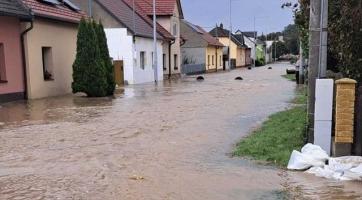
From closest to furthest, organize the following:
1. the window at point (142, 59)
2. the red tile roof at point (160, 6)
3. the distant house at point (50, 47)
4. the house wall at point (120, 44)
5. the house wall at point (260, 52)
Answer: the distant house at point (50, 47) → the house wall at point (120, 44) → the window at point (142, 59) → the red tile roof at point (160, 6) → the house wall at point (260, 52)

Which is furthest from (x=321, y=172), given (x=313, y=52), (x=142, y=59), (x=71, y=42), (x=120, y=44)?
(x=142, y=59)

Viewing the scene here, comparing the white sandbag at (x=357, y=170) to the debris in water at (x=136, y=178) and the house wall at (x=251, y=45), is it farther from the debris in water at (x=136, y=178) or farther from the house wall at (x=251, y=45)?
the house wall at (x=251, y=45)

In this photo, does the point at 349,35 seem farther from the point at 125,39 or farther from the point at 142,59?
the point at 142,59

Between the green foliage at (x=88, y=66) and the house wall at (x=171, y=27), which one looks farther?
the house wall at (x=171, y=27)

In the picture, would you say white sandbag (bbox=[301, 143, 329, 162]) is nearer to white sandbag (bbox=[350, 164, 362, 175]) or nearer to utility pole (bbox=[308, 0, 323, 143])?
utility pole (bbox=[308, 0, 323, 143])

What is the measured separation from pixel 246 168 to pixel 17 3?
15.1 meters

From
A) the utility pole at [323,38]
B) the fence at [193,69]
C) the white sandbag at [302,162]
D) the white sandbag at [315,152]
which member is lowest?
the fence at [193,69]

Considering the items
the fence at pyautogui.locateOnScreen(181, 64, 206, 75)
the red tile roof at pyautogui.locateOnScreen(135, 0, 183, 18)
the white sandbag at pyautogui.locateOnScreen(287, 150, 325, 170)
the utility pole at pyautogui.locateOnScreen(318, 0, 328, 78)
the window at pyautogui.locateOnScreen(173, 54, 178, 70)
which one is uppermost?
the red tile roof at pyautogui.locateOnScreen(135, 0, 183, 18)

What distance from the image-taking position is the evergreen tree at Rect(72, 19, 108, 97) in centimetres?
2214

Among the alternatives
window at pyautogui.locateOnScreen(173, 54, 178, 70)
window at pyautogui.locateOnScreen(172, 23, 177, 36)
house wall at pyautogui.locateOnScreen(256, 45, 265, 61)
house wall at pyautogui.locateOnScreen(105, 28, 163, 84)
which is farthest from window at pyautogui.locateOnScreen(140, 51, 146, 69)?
house wall at pyautogui.locateOnScreen(256, 45, 265, 61)

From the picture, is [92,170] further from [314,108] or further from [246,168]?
[314,108]

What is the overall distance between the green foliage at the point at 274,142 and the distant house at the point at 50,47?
1230cm

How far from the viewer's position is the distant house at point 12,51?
19.4 meters

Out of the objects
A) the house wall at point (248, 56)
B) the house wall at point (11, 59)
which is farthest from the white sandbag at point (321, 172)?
the house wall at point (248, 56)
